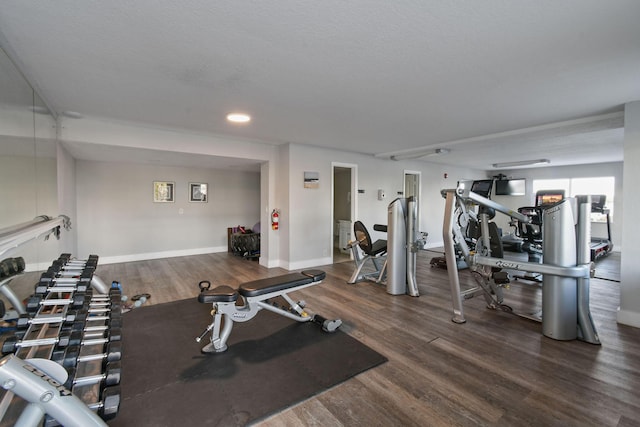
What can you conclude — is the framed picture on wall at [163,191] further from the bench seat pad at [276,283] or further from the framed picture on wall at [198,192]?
the bench seat pad at [276,283]

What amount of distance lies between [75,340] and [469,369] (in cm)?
250

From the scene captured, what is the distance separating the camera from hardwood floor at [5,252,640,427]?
177 centimetres

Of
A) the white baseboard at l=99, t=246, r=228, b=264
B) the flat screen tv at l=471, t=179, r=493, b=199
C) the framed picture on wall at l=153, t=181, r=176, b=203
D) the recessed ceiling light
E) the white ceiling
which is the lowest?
the white baseboard at l=99, t=246, r=228, b=264

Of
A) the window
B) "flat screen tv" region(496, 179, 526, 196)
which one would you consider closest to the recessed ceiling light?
"flat screen tv" region(496, 179, 526, 196)

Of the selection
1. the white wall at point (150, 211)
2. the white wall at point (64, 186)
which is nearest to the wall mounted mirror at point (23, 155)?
the white wall at point (64, 186)

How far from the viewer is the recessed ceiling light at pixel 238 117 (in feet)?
12.0

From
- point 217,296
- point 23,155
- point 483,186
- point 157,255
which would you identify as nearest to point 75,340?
point 217,296

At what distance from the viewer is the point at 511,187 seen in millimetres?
9797

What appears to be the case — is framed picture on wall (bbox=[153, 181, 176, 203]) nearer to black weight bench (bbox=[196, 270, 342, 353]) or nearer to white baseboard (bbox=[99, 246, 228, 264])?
white baseboard (bbox=[99, 246, 228, 264])

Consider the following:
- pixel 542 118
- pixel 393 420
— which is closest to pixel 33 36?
pixel 393 420

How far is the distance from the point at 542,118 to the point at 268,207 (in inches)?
176

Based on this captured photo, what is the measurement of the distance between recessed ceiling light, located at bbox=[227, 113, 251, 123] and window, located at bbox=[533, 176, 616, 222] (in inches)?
372

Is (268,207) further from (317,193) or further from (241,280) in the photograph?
(241,280)

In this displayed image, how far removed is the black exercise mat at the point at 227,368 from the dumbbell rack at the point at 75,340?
383 millimetres
